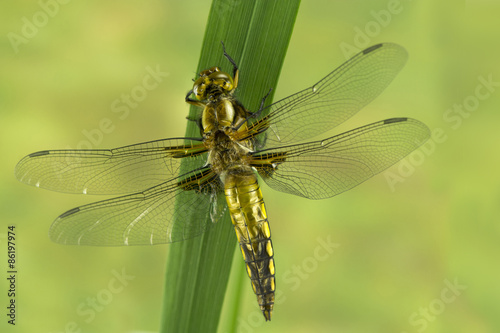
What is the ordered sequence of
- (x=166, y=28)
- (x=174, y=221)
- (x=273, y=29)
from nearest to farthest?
(x=273, y=29) → (x=174, y=221) → (x=166, y=28)

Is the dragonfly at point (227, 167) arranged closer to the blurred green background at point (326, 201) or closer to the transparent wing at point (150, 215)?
the transparent wing at point (150, 215)

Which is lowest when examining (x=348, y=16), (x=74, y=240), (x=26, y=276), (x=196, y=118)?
(x=26, y=276)

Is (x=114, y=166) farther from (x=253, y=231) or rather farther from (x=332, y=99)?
(x=332, y=99)

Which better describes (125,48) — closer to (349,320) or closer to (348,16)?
(348,16)

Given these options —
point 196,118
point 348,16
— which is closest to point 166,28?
point 348,16

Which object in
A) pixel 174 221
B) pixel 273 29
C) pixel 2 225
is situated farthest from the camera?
pixel 2 225

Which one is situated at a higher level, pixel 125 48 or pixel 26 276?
pixel 125 48

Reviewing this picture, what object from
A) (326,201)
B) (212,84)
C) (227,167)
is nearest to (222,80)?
(212,84)

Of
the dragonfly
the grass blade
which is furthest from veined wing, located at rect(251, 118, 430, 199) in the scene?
the grass blade

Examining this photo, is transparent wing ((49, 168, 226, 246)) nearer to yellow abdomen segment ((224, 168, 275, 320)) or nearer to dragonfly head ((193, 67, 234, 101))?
yellow abdomen segment ((224, 168, 275, 320))
